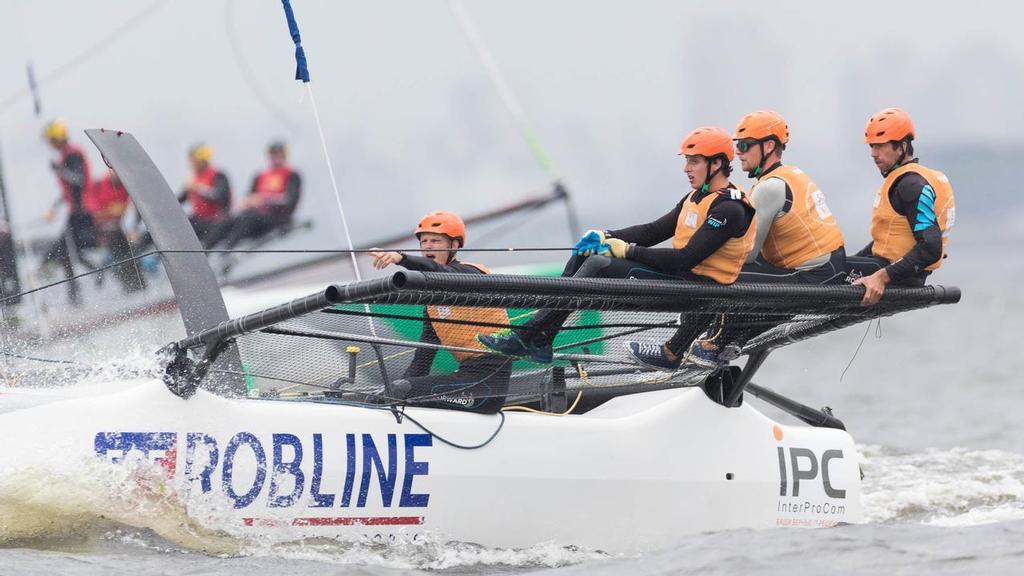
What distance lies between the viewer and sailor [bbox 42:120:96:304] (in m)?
6.96

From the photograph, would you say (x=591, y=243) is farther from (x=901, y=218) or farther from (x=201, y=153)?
(x=201, y=153)

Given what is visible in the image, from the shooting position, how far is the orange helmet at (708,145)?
5.17m

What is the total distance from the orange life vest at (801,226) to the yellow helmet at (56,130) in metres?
5.55

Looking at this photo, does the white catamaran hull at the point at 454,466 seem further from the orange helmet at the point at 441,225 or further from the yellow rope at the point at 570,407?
the orange helmet at the point at 441,225

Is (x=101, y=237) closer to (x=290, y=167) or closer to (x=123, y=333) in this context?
(x=123, y=333)

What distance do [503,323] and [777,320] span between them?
105 centimetres

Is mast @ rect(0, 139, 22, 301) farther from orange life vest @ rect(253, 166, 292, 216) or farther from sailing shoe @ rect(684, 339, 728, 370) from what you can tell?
orange life vest @ rect(253, 166, 292, 216)

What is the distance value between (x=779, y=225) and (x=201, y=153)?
7150 millimetres

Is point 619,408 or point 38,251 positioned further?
point 38,251

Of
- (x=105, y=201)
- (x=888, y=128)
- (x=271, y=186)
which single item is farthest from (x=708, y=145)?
(x=271, y=186)

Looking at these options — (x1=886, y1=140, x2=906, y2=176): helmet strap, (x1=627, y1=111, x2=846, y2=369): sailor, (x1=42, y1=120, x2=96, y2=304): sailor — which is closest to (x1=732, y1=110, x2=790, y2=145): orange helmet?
(x1=627, y1=111, x2=846, y2=369): sailor

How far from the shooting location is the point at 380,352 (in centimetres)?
505

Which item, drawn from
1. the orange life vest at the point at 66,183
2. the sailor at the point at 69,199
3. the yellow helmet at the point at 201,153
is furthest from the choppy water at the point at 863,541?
the yellow helmet at the point at 201,153

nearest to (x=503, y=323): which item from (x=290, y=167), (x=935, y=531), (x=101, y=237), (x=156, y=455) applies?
(x=156, y=455)
